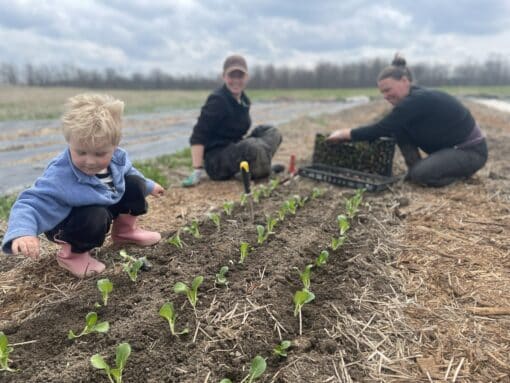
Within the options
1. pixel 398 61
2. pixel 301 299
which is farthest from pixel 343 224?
pixel 398 61

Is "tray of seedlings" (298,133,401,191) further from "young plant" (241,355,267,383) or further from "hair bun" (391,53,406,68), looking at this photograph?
"young plant" (241,355,267,383)

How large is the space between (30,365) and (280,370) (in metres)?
1.21

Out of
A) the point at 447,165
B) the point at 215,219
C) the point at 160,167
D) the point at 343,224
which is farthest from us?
the point at 160,167

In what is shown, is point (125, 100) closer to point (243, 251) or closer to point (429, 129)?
point (429, 129)

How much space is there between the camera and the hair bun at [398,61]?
203 inches

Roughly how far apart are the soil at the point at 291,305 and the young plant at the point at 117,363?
0.23 ft

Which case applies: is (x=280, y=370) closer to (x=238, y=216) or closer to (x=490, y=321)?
(x=490, y=321)

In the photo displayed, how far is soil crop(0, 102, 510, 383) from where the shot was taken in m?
2.00

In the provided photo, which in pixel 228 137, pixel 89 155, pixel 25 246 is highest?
pixel 89 155

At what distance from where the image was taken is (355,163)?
5.68 meters

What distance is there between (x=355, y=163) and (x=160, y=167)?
3.06m

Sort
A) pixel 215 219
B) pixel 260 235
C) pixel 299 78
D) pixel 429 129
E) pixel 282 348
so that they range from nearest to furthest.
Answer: pixel 282 348 < pixel 260 235 < pixel 215 219 < pixel 429 129 < pixel 299 78

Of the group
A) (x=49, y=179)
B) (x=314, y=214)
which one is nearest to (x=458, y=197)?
(x=314, y=214)

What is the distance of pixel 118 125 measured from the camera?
2543 mm
